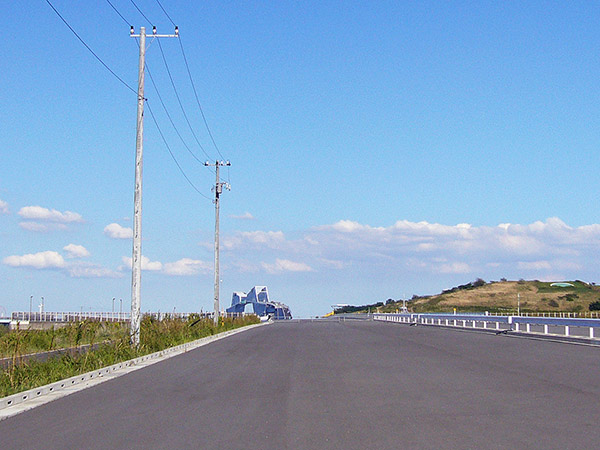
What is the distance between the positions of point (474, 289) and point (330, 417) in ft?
562

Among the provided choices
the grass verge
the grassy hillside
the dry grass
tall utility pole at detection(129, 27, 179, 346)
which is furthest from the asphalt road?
the dry grass

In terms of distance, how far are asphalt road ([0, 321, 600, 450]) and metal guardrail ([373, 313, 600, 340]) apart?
16.1 meters

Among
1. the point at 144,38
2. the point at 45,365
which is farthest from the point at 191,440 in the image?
the point at 144,38

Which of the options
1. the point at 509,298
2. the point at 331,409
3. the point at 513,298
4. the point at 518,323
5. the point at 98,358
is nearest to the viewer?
the point at 331,409

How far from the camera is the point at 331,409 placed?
1231 centimetres

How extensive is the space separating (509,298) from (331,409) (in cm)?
15068

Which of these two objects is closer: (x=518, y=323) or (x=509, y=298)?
(x=518, y=323)

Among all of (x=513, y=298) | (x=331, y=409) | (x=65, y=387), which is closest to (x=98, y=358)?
(x=65, y=387)

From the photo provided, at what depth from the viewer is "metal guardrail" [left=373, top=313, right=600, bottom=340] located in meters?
39.5

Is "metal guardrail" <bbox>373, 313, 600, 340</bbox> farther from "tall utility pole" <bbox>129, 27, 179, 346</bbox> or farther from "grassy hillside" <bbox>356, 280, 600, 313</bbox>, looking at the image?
"grassy hillside" <bbox>356, 280, 600, 313</bbox>

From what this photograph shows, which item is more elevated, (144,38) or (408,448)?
(144,38)

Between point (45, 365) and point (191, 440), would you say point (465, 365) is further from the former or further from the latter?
point (191, 440)

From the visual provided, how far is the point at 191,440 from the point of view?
9562 millimetres

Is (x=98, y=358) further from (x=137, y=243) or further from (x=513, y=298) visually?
(x=513, y=298)
